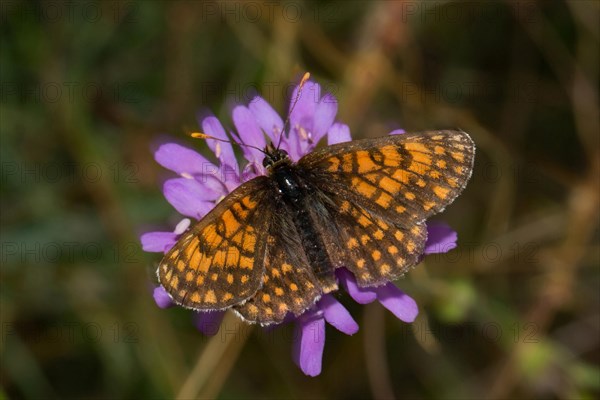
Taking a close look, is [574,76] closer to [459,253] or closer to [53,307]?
[459,253]

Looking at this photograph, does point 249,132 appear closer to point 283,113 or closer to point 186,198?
point 186,198

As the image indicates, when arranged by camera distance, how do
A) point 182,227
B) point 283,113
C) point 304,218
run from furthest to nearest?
point 283,113, point 182,227, point 304,218

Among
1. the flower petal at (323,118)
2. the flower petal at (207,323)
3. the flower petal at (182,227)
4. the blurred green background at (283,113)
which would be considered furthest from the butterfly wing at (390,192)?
the blurred green background at (283,113)

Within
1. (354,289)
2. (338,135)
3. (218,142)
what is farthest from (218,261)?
(338,135)

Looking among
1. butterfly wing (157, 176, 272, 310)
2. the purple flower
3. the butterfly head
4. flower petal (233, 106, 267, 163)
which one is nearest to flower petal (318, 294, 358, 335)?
the purple flower

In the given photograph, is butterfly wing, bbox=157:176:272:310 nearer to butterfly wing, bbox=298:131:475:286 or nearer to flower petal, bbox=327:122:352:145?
butterfly wing, bbox=298:131:475:286
